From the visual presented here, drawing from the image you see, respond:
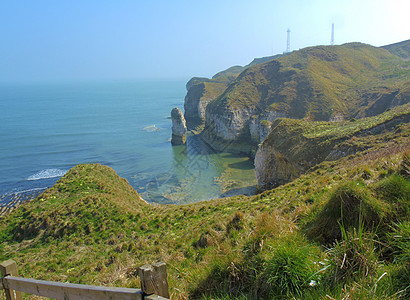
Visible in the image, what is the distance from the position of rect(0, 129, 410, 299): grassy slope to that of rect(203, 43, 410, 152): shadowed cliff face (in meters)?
48.4

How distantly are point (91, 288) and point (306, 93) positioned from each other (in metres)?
76.4

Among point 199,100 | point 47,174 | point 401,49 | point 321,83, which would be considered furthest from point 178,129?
point 401,49

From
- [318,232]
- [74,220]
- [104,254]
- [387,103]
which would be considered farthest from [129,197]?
[387,103]

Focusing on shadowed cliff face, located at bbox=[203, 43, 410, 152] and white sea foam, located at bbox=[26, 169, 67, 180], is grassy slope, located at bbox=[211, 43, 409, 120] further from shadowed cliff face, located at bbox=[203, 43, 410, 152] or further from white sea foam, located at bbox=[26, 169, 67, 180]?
white sea foam, located at bbox=[26, 169, 67, 180]

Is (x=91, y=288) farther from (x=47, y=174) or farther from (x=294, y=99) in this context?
(x=294, y=99)

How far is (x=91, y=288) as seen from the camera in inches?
134

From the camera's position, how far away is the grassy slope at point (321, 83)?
66.1 m

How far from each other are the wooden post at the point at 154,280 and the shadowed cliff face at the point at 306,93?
196ft

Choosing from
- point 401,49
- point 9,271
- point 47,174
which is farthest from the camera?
point 401,49

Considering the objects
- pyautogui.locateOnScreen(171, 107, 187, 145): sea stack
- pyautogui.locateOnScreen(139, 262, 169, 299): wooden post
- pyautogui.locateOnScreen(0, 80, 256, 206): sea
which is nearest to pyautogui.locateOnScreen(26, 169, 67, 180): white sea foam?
pyautogui.locateOnScreen(0, 80, 256, 206): sea

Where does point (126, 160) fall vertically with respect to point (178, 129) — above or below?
below

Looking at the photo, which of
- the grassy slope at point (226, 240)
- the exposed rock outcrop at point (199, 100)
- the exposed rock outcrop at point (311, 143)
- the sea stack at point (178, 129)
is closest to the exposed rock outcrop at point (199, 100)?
the exposed rock outcrop at point (199, 100)

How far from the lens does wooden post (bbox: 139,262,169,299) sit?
9.78 feet

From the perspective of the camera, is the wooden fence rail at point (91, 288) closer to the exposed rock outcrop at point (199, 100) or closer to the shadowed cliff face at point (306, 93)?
the shadowed cliff face at point (306, 93)
